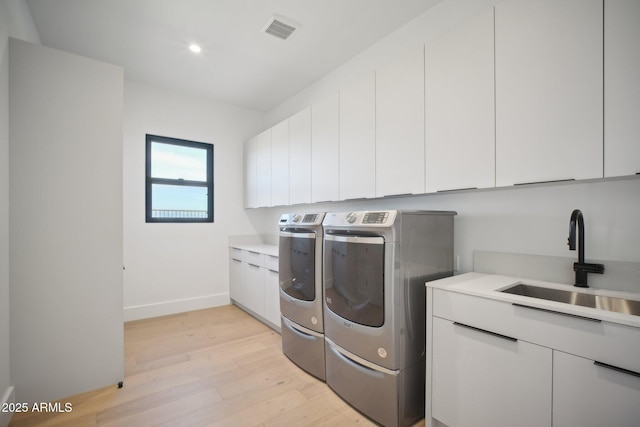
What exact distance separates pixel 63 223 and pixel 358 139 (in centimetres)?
224

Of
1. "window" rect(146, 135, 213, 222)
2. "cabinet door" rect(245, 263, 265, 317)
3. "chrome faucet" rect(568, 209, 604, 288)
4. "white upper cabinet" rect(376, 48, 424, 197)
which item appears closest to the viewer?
"chrome faucet" rect(568, 209, 604, 288)

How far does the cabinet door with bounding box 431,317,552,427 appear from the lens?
1.14 metres

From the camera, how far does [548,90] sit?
1.30m

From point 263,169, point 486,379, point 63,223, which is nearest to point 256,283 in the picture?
point 263,169

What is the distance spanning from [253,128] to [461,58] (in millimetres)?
3314

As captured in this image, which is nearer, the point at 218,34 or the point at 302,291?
the point at 302,291

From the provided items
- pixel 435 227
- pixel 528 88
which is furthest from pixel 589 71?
pixel 435 227

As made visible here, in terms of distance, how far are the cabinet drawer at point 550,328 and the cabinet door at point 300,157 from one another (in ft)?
5.99

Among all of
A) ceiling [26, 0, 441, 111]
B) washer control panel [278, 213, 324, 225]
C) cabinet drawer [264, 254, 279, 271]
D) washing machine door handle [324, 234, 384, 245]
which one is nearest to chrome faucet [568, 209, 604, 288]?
washing machine door handle [324, 234, 384, 245]

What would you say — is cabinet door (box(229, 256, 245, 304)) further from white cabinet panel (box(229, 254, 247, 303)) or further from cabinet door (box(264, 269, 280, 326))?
cabinet door (box(264, 269, 280, 326))

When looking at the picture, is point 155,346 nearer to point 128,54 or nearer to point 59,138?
point 59,138

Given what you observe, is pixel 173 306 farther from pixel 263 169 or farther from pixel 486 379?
pixel 486 379

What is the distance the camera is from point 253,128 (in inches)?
170

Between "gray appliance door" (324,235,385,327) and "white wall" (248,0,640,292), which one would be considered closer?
"white wall" (248,0,640,292)
